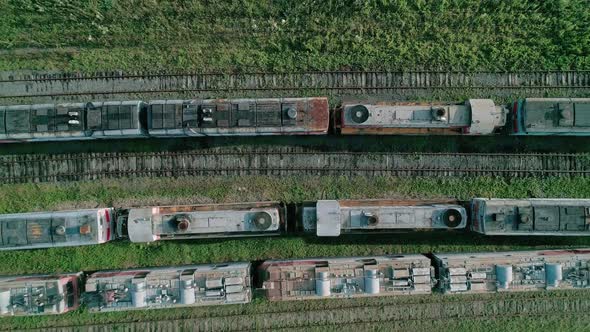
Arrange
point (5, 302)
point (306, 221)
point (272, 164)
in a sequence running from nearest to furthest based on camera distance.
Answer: point (5, 302), point (306, 221), point (272, 164)

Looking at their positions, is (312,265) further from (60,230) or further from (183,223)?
(60,230)

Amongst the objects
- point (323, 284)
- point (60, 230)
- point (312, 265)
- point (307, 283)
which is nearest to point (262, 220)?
point (312, 265)

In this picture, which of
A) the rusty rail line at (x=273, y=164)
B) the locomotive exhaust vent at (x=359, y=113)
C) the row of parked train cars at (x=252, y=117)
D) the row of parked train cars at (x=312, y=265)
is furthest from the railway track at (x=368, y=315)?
the locomotive exhaust vent at (x=359, y=113)

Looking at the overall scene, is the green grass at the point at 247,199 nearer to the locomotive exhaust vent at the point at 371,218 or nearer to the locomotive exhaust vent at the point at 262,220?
the locomotive exhaust vent at the point at 262,220

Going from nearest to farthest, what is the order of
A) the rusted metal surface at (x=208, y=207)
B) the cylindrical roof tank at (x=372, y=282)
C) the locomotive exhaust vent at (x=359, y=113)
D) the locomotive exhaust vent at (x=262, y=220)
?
1. the cylindrical roof tank at (x=372, y=282)
2. the locomotive exhaust vent at (x=262, y=220)
3. the locomotive exhaust vent at (x=359, y=113)
4. the rusted metal surface at (x=208, y=207)

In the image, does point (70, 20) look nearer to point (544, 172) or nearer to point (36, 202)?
point (36, 202)

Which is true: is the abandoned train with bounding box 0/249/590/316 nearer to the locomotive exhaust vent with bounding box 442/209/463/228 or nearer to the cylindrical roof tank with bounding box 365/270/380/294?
the cylindrical roof tank with bounding box 365/270/380/294

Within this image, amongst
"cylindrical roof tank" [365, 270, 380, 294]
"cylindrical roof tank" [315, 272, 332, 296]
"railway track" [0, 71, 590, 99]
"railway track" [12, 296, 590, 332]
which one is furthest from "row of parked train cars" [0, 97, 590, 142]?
"railway track" [12, 296, 590, 332]
